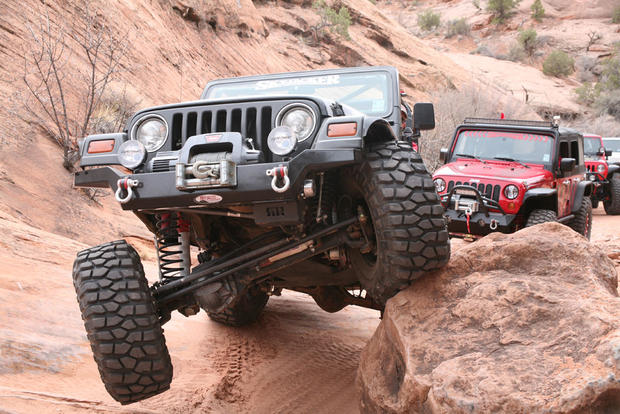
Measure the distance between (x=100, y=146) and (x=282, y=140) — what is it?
1115 mm

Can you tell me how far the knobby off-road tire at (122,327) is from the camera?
3223mm

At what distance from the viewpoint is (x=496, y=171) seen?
7922 mm

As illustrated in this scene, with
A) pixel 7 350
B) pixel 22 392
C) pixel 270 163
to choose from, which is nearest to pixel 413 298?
pixel 270 163

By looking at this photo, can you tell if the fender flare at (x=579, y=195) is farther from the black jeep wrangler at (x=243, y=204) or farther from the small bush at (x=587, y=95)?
the small bush at (x=587, y=95)

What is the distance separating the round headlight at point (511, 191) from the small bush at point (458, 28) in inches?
1597

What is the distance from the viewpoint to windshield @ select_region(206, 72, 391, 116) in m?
4.86

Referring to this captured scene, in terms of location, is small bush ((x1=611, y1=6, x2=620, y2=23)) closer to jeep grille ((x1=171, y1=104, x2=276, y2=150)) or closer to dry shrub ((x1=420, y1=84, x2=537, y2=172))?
dry shrub ((x1=420, y1=84, x2=537, y2=172))

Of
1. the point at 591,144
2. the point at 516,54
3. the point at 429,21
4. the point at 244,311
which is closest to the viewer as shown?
the point at 244,311

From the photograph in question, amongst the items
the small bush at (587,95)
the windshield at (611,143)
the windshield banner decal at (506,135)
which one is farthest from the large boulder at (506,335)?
the small bush at (587,95)

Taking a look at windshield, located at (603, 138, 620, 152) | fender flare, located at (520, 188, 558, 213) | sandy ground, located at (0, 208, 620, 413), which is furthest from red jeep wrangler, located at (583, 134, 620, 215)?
sandy ground, located at (0, 208, 620, 413)

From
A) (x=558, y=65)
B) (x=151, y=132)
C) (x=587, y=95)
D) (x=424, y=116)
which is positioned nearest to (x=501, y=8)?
(x=558, y=65)

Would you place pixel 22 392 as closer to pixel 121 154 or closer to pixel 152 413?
pixel 152 413

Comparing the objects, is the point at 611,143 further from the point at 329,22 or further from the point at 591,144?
the point at 329,22

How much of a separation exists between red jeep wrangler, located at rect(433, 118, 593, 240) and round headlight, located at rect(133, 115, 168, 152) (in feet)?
15.0
